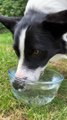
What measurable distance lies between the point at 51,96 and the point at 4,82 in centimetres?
65

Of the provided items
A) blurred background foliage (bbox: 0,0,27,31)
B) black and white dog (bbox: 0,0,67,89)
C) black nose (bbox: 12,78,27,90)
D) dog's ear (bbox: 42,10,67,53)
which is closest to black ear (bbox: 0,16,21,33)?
black and white dog (bbox: 0,0,67,89)

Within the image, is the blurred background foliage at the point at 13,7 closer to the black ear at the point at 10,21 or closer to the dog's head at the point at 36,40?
the black ear at the point at 10,21

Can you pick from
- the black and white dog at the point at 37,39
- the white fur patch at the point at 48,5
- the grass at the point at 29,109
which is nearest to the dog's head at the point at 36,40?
the black and white dog at the point at 37,39

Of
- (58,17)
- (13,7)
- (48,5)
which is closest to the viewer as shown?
(58,17)

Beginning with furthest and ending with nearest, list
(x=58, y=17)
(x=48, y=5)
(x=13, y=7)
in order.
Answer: (x=13, y=7) < (x=48, y=5) < (x=58, y=17)

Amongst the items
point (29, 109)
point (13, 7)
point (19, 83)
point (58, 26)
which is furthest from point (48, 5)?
point (13, 7)

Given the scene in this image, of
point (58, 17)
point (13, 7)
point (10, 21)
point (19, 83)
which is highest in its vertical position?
point (58, 17)

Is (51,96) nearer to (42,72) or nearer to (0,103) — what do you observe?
(42,72)

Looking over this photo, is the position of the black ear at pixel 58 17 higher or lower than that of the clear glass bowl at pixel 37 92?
higher

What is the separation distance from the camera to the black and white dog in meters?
3.23

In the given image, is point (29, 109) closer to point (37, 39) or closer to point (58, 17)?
point (37, 39)

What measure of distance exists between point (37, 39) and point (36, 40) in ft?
0.06

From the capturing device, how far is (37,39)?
10.8 ft

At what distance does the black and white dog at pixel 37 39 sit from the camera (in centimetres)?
323
